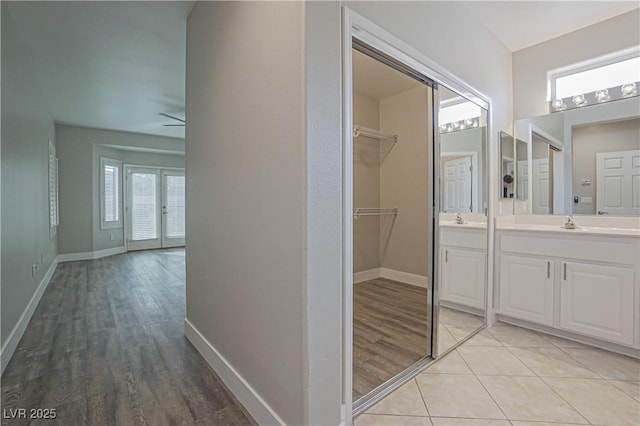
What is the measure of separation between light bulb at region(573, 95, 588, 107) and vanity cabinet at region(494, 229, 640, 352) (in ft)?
4.23

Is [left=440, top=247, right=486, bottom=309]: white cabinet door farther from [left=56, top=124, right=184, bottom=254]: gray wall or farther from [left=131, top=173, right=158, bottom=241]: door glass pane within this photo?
[left=131, top=173, right=158, bottom=241]: door glass pane

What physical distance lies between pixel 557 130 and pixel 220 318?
10.9ft

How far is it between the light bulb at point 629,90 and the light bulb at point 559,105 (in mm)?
385

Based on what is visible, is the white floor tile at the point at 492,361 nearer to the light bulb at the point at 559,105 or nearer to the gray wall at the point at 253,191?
the gray wall at the point at 253,191

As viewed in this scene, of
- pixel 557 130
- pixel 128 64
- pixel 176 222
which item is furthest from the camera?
pixel 176 222

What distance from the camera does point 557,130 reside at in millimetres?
2844

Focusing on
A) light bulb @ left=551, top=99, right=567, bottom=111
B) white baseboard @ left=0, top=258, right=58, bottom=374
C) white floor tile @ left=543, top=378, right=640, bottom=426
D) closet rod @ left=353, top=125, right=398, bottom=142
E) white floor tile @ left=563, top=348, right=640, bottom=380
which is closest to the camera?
white floor tile @ left=543, top=378, right=640, bottom=426

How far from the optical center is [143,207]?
718cm

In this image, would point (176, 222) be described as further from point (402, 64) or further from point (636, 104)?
point (636, 104)

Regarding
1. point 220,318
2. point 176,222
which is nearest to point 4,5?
point 220,318

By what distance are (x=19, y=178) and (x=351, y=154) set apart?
302cm

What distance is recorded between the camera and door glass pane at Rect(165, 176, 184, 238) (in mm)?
7562

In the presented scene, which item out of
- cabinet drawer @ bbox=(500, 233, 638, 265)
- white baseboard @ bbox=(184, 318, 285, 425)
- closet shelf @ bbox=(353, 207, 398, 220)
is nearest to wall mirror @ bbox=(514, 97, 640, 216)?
cabinet drawer @ bbox=(500, 233, 638, 265)

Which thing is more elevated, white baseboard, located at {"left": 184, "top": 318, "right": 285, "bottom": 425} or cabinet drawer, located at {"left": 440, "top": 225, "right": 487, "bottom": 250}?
cabinet drawer, located at {"left": 440, "top": 225, "right": 487, "bottom": 250}
